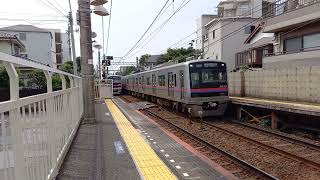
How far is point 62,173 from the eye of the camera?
7.49 m

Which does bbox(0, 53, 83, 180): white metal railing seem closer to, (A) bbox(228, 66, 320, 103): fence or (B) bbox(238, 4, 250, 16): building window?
(A) bbox(228, 66, 320, 103): fence

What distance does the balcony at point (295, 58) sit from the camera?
2083cm

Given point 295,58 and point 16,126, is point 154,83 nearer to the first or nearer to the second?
point 295,58

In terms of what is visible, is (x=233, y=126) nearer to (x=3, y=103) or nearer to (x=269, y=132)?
(x=269, y=132)

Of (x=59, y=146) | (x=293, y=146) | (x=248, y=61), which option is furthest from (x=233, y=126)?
(x=248, y=61)

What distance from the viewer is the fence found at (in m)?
14.7

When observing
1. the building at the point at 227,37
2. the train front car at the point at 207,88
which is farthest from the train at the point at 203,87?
the building at the point at 227,37

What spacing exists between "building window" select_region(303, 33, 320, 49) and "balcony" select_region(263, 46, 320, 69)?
0.24 meters

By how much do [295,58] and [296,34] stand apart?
69.6 inches

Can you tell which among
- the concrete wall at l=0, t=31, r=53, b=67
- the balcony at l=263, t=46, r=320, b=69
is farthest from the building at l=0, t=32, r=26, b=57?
the concrete wall at l=0, t=31, r=53, b=67

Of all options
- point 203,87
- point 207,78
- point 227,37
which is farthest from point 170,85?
point 227,37

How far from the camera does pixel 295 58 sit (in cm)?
2277

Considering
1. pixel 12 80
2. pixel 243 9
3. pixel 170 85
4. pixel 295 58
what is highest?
pixel 243 9

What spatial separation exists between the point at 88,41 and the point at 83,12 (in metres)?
1.17
